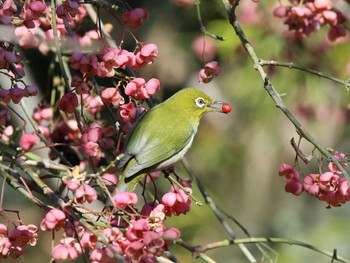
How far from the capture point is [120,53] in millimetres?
2395

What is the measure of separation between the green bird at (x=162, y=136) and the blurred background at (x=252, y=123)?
4.70 feet

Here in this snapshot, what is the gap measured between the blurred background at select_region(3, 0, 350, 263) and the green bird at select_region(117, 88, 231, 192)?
1433 millimetres

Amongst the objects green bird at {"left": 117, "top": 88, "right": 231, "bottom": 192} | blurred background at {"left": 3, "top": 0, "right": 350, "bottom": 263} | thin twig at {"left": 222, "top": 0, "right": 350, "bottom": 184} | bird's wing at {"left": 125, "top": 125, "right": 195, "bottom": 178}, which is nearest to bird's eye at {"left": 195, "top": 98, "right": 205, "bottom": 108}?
green bird at {"left": 117, "top": 88, "right": 231, "bottom": 192}

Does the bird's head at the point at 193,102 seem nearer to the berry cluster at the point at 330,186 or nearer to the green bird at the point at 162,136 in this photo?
the green bird at the point at 162,136

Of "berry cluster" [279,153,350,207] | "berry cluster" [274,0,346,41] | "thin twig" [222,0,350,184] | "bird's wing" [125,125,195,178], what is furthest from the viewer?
"berry cluster" [274,0,346,41]

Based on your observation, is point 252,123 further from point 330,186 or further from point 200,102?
point 330,186

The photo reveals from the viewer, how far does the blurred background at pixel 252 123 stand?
5.21 metres

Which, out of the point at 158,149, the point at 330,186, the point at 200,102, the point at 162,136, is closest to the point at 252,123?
the point at 200,102

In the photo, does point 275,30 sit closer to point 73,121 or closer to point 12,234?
point 73,121

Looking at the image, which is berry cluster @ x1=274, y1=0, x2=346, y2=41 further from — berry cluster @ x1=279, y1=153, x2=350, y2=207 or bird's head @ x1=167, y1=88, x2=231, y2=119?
berry cluster @ x1=279, y1=153, x2=350, y2=207

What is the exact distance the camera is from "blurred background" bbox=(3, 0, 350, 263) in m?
5.21

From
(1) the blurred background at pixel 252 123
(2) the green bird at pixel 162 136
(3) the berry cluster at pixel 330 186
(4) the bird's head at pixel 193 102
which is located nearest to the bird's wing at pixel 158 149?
(2) the green bird at pixel 162 136

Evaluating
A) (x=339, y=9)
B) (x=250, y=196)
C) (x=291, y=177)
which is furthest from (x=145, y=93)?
(x=250, y=196)

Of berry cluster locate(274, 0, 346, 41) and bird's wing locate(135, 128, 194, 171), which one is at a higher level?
berry cluster locate(274, 0, 346, 41)
